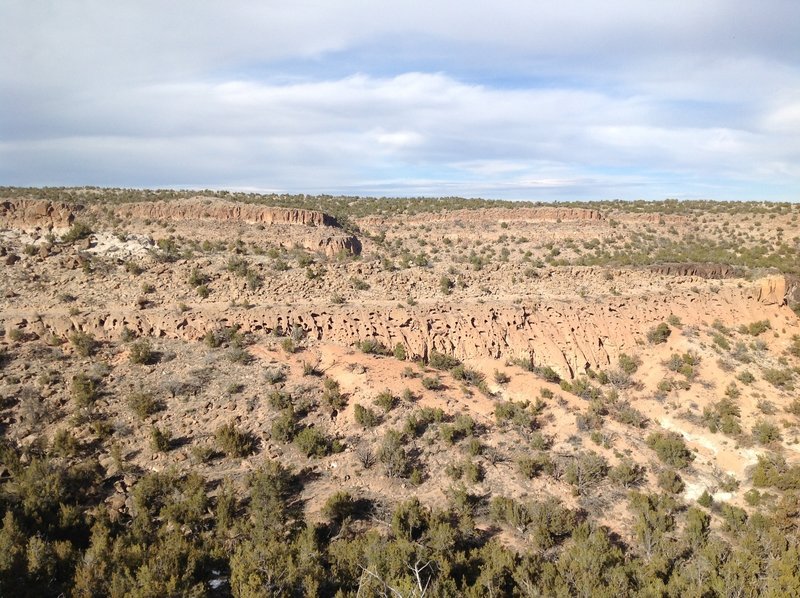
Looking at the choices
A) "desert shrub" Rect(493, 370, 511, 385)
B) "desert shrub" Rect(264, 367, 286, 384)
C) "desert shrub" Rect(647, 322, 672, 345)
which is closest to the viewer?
"desert shrub" Rect(264, 367, 286, 384)

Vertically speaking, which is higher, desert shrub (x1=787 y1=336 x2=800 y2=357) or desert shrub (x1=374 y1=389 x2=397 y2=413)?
desert shrub (x1=787 y1=336 x2=800 y2=357)

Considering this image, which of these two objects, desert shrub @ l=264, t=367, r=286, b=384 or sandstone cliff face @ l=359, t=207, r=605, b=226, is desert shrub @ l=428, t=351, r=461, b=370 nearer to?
desert shrub @ l=264, t=367, r=286, b=384

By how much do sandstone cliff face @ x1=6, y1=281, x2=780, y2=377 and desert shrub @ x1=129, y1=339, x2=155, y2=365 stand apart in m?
1.19

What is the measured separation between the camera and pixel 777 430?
15.6 m

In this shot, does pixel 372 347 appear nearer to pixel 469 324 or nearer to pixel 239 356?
pixel 469 324

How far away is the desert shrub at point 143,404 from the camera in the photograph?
14438mm

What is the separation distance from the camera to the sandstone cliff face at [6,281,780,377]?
59.1 feet

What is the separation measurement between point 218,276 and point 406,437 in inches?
457

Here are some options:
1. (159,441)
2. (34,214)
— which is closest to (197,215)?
(34,214)

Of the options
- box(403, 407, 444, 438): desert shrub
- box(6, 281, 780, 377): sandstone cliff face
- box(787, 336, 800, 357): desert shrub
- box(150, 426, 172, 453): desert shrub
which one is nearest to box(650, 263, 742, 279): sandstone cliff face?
box(6, 281, 780, 377): sandstone cliff face

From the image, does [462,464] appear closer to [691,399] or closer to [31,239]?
[691,399]

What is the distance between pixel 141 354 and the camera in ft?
53.7

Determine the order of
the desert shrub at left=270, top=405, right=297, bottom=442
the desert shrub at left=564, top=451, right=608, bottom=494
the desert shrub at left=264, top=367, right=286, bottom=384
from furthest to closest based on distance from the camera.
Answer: the desert shrub at left=264, top=367, right=286, bottom=384
the desert shrub at left=270, top=405, right=297, bottom=442
the desert shrub at left=564, top=451, right=608, bottom=494

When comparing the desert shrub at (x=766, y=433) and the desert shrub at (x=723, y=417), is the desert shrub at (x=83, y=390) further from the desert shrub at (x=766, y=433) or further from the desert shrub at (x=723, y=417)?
the desert shrub at (x=766, y=433)
